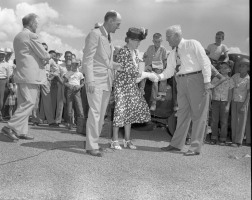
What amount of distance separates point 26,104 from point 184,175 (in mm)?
2964

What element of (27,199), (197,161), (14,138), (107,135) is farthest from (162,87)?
(27,199)

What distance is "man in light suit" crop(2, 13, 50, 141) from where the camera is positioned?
585cm

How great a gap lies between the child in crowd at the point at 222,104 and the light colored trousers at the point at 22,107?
3333 millimetres

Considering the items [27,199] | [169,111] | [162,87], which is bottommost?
[27,199]

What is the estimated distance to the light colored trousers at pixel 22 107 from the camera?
229 inches

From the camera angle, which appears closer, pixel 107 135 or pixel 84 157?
pixel 84 157

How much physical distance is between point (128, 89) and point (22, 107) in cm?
177

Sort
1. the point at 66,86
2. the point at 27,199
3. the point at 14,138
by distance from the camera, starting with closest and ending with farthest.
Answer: the point at 27,199 < the point at 14,138 < the point at 66,86

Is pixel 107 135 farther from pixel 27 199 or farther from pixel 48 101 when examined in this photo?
pixel 27 199

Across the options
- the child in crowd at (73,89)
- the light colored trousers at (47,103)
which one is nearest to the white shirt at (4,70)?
the light colored trousers at (47,103)

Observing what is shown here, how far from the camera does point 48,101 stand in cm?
860

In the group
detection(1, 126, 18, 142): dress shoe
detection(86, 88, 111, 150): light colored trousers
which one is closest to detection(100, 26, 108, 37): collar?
detection(86, 88, 111, 150): light colored trousers

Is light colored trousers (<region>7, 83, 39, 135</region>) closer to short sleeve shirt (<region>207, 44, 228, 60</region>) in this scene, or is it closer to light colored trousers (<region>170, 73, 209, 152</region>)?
light colored trousers (<region>170, 73, 209, 152</region>)

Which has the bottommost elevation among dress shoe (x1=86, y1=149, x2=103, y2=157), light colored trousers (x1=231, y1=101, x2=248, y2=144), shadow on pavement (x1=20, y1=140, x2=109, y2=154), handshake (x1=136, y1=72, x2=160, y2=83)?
shadow on pavement (x1=20, y1=140, x2=109, y2=154)
